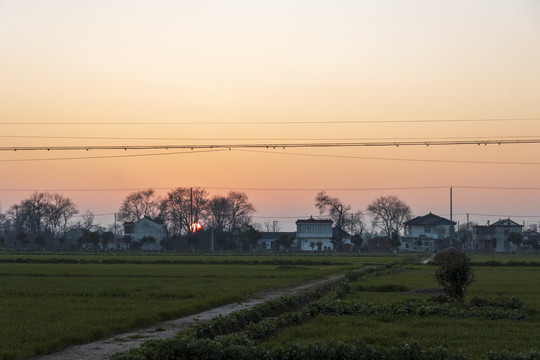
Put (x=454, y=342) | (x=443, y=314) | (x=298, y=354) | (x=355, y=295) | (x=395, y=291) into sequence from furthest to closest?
(x=395, y=291) < (x=355, y=295) < (x=443, y=314) < (x=454, y=342) < (x=298, y=354)

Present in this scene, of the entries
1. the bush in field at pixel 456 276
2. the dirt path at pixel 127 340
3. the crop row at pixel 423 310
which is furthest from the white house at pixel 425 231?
the dirt path at pixel 127 340

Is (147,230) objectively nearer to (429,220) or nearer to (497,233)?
(429,220)

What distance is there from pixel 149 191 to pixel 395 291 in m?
155

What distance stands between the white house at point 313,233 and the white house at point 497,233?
44790 mm

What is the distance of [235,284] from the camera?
145 ft

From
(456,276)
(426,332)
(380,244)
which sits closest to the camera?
(426,332)

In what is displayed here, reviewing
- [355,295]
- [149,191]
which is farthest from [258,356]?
[149,191]

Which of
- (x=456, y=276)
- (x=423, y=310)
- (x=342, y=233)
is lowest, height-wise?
(x=423, y=310)

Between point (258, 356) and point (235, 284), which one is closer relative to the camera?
point (258, 356)

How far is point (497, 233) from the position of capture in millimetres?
179250

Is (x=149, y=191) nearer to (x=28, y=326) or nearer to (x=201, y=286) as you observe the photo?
(x=201, y=286)

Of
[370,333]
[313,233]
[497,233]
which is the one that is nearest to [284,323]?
[370,333]

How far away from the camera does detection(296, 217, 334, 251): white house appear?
166000 mm

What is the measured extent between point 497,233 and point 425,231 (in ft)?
68.7
